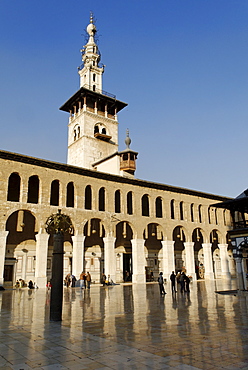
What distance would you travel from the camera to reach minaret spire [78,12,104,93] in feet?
168

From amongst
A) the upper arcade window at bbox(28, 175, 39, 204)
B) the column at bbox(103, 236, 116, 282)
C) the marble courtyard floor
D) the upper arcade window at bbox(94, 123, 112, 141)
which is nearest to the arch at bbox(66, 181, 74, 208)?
the upper arcade window at bbox(28, 175, 39, 204)

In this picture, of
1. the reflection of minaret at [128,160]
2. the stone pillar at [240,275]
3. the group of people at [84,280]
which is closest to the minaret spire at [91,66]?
the reflection of minaret at [128,160]

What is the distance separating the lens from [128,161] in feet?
127

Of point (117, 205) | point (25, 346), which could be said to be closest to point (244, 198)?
point (117, 205)

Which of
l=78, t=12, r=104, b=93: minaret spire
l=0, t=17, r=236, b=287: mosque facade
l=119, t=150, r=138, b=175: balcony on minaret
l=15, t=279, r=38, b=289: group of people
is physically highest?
l=78, t=12, r=104, b=93: minaret spire

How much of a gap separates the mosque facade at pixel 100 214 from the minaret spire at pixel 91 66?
472cm

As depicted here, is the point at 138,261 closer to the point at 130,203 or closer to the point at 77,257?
the point at 130,203

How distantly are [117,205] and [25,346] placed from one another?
28884mm

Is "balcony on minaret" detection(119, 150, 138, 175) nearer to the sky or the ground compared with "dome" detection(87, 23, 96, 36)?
nearer to the ground

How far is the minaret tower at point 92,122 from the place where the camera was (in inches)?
1743

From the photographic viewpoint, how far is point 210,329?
820cm

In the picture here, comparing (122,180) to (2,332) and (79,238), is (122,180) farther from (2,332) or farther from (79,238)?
(2,332)

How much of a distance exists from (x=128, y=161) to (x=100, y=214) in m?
10.6

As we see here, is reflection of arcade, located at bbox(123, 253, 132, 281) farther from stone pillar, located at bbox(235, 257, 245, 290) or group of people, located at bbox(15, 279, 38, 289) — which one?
stone pillar, located at bbox(235, 257, 245, 290)
